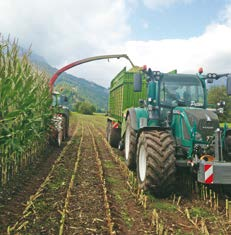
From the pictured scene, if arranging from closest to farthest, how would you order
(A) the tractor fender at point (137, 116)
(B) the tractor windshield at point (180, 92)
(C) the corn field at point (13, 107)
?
(C) the corn field at point (13, 107)
(B) the tractor windshield at point (180, 92)
(A) the tractor fender at point (137, 116)

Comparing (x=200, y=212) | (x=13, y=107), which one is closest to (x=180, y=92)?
(x=200, y=212)

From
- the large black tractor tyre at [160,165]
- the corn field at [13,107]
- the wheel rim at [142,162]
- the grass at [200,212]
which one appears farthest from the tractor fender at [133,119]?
the grass at [200,212]

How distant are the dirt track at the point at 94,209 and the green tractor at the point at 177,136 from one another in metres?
0.42

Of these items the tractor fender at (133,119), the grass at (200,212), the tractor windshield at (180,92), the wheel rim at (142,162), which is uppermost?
the tractor windshield at (180,92)

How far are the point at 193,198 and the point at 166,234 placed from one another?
1854mm

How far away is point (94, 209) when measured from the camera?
471 cm

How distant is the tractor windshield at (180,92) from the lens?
20.6 feet

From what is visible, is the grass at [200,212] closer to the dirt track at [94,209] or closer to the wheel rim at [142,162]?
the dirt track at [94,209]

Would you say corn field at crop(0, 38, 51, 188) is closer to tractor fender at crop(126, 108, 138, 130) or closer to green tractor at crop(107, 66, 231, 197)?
green tractor at crop(107, 66, 231, 197)

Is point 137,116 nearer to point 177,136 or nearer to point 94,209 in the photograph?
point 177,136

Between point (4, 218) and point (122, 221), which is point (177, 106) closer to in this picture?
point (122, 221)

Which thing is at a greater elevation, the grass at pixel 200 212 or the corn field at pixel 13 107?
the corn field at pixel 13 107

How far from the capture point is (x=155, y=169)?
5.05 m

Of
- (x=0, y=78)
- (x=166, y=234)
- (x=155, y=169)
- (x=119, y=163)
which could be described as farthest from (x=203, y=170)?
(x=119, y=163)
